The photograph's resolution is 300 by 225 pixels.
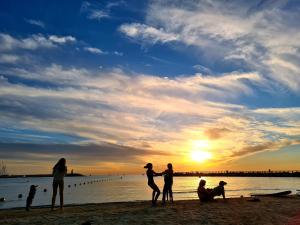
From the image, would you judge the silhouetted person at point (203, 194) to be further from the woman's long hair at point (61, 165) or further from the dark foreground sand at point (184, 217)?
the woman's long hair at point (61, 165)

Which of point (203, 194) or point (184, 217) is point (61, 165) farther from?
point (203, 194)

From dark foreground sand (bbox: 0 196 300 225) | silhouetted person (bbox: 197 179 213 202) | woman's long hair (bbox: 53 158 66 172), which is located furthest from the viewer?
silhouetted person (bbox: 197 179 213 202)

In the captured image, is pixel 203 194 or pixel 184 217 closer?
pixel 184 217

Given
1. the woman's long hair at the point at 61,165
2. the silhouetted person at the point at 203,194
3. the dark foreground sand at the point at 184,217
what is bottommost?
the dark foreground sand at the point at 184,217

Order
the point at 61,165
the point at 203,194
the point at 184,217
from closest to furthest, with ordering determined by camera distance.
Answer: the point at 184,217
the point at 61,165
the point at 203,194

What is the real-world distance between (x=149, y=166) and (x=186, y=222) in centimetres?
534

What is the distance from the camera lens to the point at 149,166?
1714cm

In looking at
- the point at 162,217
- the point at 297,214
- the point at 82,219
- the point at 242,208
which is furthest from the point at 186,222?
the point at 297,214

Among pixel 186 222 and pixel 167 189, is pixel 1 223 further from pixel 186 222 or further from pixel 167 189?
pixel 167 189

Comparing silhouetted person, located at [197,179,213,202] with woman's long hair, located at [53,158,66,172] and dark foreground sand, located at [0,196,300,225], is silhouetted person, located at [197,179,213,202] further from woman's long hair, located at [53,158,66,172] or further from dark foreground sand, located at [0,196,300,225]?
woman's long hair, located at [53,158,66,172]

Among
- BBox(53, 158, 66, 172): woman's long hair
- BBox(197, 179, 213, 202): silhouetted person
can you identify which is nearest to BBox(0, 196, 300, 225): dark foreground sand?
BBox(53, 158, 66, 172): woman's long hair

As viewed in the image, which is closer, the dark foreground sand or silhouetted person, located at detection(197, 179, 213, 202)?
the dark foreground sand

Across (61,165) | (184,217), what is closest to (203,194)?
(184,217)

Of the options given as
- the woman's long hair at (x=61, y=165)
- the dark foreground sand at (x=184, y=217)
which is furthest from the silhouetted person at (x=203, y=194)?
the woman's long hair at (x=61, y=165)
